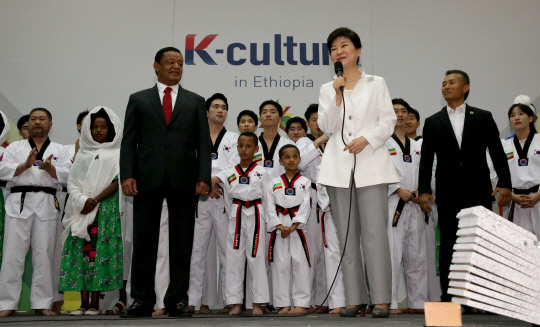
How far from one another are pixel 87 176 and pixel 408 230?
2702 mm

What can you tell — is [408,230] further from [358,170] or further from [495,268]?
[495,268]

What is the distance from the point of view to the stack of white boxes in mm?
1928

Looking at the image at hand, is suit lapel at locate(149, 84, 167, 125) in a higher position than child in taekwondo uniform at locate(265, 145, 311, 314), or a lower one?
higher

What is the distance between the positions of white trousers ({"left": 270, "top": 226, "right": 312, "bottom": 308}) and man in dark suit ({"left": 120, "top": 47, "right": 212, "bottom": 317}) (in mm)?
1088

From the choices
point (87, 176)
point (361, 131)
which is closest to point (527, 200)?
point (361, 131)

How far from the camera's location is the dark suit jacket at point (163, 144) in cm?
317

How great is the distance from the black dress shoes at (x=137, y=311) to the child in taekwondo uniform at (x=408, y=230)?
2035 mm

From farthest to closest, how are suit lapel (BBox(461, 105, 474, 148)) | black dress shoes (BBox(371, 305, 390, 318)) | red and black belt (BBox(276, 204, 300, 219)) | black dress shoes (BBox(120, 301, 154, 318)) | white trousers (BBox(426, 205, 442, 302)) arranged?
white trousers (BBox(426, 205, 442, 302)) < red and black belt (BBox(276, 204, 300, 219)) < suit lapel (BBox(461, 105, 474, 148)) < black dress shoes (BBox(120, 301, 154, 318)) < black dress shoes (BBox(371, 305, 390, 318))

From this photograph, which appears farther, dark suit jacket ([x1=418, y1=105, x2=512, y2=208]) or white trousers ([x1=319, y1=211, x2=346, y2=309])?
white trousers ([x1=319, y1=211, x2=346, y2=309])

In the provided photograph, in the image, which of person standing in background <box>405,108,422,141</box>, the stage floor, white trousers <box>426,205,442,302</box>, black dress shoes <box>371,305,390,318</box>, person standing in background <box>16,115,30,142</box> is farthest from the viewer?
person standing in background <box>16,115,30,142</box>

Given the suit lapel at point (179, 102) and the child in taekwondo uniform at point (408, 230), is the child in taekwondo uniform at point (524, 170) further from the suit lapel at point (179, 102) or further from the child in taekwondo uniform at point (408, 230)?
the suit lapel at point (179, 102)

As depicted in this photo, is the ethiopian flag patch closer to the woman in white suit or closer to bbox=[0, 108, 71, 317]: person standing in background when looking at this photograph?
the woman in white suit

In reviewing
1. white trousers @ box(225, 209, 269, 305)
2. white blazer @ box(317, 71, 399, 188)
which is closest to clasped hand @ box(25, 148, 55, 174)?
white trousers @ box(225, 209, 269, 305)

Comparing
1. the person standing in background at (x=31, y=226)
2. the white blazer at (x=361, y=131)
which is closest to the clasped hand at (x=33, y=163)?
the person standing in background at (x=31, y=226)
